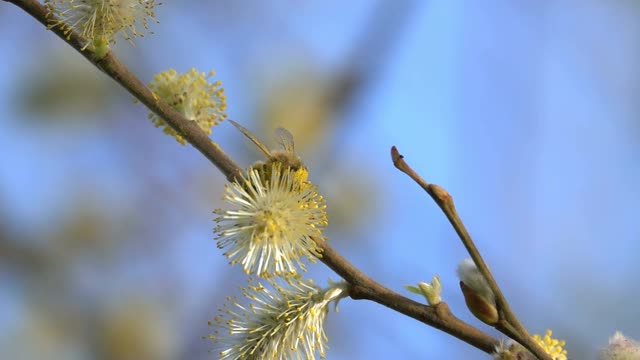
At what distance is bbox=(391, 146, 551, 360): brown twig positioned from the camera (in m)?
1.05

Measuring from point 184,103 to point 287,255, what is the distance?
0.51 meters

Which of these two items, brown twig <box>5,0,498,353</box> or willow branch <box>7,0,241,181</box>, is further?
willow branch <box>7,0,241,181</box>

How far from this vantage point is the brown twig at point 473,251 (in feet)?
3.45

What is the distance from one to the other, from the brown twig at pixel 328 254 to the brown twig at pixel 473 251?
5 cm

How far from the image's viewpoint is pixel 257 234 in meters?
1.28

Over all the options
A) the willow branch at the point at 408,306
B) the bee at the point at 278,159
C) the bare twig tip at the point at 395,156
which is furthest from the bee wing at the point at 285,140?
the bare twig tip at the point at 395,156

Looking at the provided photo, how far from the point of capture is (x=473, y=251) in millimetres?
1062

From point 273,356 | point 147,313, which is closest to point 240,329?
point 273,356

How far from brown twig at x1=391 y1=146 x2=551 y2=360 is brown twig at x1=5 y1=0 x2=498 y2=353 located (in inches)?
2.1

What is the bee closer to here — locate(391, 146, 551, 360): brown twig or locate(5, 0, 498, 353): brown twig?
locate(5, 0, 498, 353): brown twig

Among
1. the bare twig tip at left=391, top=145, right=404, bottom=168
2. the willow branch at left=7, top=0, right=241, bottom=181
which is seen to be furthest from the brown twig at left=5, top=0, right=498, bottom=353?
the bare twig tip at left=391, top=145, right=404, bottom=168

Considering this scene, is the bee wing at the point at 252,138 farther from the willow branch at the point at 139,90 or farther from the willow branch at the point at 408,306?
the willow branch at the point at 408,306

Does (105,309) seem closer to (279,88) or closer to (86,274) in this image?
(86,274)

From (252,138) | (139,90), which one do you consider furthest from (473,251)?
(139,90)
